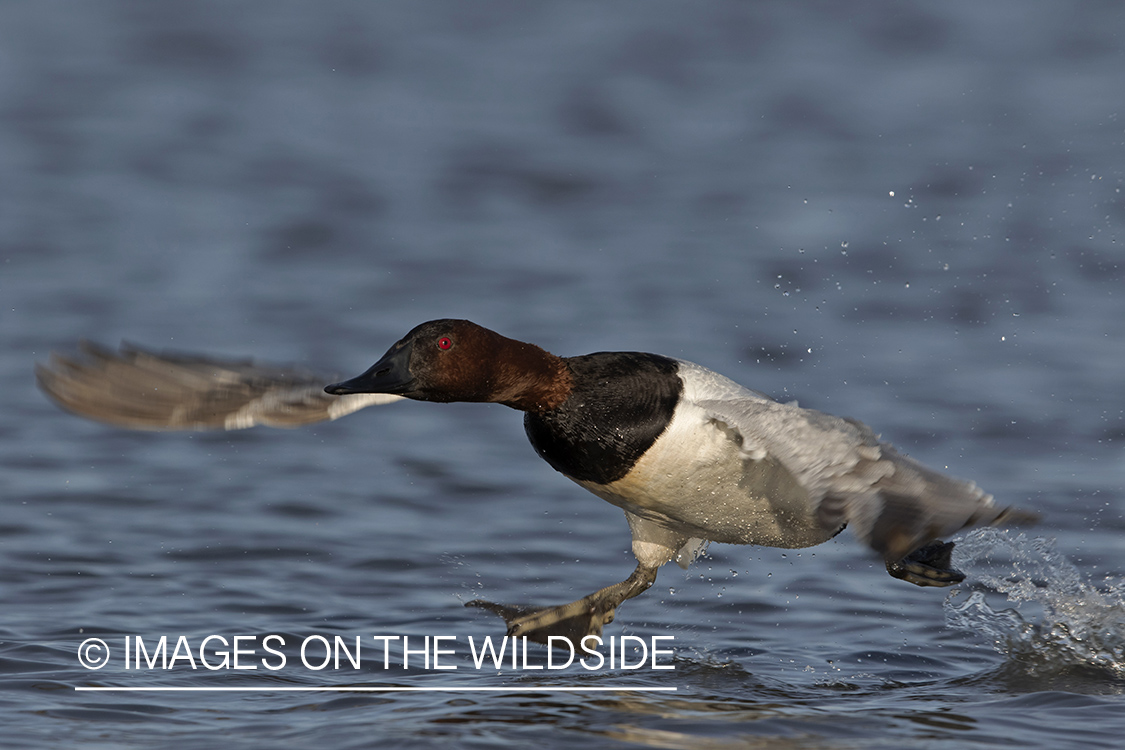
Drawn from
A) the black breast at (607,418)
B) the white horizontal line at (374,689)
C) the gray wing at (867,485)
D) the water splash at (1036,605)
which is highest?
the black breast at (607,418)

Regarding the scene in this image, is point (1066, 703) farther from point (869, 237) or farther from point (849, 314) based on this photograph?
point (869, 237)

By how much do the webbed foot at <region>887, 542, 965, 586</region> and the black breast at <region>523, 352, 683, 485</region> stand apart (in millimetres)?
1681

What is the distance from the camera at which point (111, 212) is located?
17297 mm

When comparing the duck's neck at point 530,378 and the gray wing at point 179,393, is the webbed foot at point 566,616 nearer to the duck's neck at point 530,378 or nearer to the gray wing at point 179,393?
the duck's neck at point 530,378

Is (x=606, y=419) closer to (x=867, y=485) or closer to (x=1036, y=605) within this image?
(x=867, y=485)

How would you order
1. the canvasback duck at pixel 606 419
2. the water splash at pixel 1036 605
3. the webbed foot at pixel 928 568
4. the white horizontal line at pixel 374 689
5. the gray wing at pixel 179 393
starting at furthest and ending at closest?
the webbed foot at pixel 928 568
the water splash at pixel 1036 605
the gray wing at pixel 179 393
the white horizontal line at pixel 374 689
the canvasback duck at pixel 606 419

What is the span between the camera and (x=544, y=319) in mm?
13758

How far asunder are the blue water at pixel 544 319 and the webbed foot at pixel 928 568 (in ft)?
1.08

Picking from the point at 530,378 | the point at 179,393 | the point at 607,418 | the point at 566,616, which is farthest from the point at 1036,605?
the point at 179,393

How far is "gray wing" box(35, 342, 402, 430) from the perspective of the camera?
6.80m

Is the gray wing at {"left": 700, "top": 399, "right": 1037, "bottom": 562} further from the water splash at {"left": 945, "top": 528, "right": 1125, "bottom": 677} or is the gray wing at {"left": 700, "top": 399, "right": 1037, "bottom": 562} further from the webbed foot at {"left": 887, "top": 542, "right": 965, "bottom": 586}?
the water splash at {"left": 945, "top": 528, "right": 1125, "bottom": 677}

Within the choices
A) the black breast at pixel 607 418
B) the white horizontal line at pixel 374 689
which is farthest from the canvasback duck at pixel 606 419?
the white horizontal line at pixel 374 689

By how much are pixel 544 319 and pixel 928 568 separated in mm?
6823

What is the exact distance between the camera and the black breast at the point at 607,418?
648 cm
